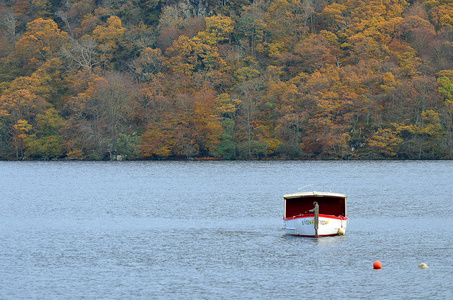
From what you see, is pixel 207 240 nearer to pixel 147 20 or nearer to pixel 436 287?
pixel 436 287

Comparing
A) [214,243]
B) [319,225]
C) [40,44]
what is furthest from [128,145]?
[319,225]

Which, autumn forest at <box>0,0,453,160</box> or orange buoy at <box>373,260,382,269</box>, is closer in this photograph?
orange buoy at <box>373,260,382,269</box>

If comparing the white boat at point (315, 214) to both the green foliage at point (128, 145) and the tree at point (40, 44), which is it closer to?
the green foliage at point (128, 145)

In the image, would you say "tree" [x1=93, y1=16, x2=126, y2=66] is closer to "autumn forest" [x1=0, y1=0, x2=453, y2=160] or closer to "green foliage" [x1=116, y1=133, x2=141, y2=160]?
"autumn forest" [x1=0, y1=0, x2=453, y2=160]

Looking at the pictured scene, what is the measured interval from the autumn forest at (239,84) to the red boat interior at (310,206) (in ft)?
247

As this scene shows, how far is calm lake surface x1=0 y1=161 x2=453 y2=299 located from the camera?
33.0 metres

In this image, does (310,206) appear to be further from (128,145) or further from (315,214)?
(128,145)

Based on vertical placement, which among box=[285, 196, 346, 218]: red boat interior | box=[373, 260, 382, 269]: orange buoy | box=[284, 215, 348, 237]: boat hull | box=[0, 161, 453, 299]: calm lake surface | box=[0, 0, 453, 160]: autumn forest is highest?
box=[0, 0, 453, 160]: autumn forest

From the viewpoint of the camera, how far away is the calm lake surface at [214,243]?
3300 centimetres

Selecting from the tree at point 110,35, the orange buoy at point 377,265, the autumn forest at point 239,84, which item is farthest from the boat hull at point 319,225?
the tree at point 110,35

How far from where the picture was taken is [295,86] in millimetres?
131625

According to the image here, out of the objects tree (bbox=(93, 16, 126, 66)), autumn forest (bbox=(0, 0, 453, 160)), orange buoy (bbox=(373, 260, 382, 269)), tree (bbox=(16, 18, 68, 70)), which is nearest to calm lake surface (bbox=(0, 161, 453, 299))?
orange buoy (bbox=(373, 260, 382, 269))

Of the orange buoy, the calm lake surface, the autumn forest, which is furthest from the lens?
the autumn forest

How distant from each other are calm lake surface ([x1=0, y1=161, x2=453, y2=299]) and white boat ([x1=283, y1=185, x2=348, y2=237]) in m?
0.81
